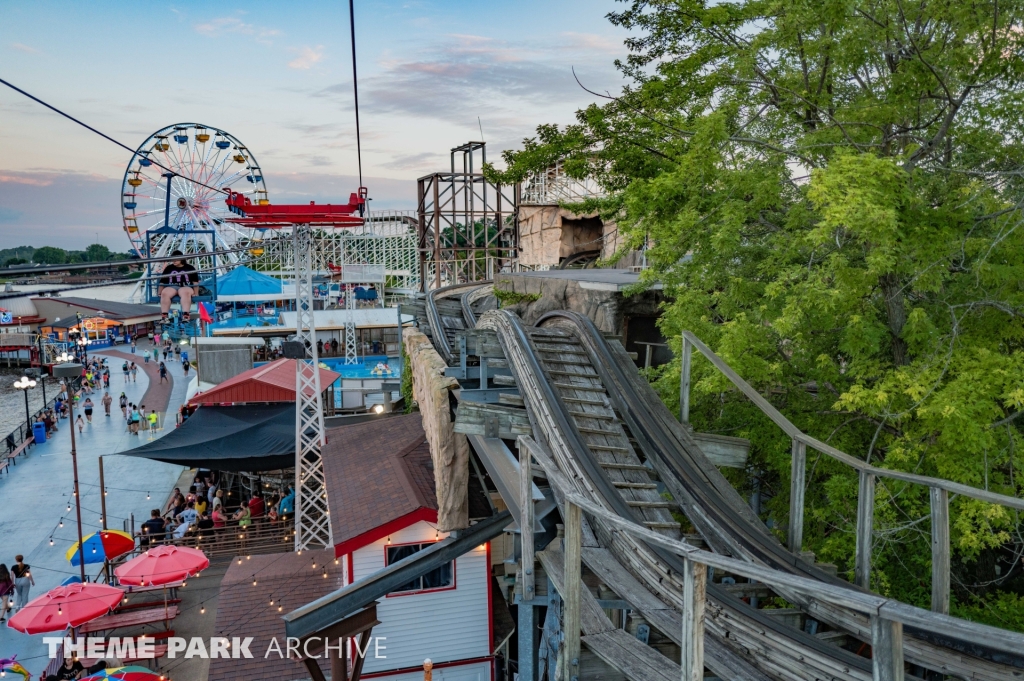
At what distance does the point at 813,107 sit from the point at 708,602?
17.9 ft

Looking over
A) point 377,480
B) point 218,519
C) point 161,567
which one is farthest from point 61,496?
point 377,480

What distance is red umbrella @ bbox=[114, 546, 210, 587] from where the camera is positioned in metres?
10.8

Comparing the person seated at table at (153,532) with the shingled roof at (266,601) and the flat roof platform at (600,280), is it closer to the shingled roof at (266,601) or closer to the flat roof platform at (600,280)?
the shingled roof at (266,601)

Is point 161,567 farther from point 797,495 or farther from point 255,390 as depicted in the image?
point 797,495

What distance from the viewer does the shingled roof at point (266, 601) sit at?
30.0 feet

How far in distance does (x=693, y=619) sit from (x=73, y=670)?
31.7 feet

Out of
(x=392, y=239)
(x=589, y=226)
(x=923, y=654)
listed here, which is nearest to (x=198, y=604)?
(x=923, y=654)

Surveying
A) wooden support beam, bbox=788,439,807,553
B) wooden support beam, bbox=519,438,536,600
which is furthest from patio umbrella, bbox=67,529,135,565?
wooden support beam, bbox=788,439,807,553

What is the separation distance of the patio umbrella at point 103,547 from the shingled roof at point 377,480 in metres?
3.86

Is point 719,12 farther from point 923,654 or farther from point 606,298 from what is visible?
point 923,654

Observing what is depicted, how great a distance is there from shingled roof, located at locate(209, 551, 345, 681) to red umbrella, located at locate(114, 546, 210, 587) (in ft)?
2.10

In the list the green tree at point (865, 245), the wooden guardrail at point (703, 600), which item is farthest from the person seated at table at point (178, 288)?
the wooden guardrail at point (703, 600)

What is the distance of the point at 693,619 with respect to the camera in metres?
3.12

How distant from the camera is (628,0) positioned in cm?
946
